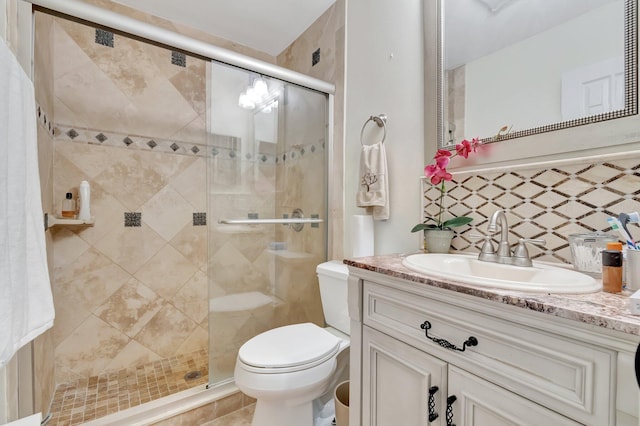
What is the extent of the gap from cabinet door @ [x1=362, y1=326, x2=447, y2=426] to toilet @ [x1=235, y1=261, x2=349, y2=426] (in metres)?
0.28

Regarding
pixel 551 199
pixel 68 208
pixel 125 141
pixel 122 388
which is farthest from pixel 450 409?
pixel 125 141

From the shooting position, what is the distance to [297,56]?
2129 millimetres

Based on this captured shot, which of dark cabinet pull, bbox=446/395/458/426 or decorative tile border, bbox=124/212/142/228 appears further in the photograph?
decorative tile border, bbox=124/212/142/228

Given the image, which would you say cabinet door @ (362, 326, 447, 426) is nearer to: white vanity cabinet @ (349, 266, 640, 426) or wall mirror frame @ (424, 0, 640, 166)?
white vanity cabinet @ (349, 266, 640, 426)

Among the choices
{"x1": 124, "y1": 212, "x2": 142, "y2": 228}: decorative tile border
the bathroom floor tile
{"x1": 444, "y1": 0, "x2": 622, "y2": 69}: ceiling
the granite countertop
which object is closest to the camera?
the granite countertop

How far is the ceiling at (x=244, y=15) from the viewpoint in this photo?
5.82 feet

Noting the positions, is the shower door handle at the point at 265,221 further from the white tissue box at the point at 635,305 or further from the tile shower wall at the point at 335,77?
the white tissue box at the point at 635,305

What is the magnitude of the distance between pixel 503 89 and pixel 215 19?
1843 mm

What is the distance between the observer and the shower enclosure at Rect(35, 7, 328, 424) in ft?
5.29

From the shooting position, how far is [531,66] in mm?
993

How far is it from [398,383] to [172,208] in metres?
1.81

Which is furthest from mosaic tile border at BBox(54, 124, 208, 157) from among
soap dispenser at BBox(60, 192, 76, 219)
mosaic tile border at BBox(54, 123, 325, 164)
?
soap dispenser at BBox(60, 192, 76, 219)

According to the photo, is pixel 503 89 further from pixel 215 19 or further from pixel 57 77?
pixel 57 77

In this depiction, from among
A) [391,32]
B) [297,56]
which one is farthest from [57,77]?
[391,32]
